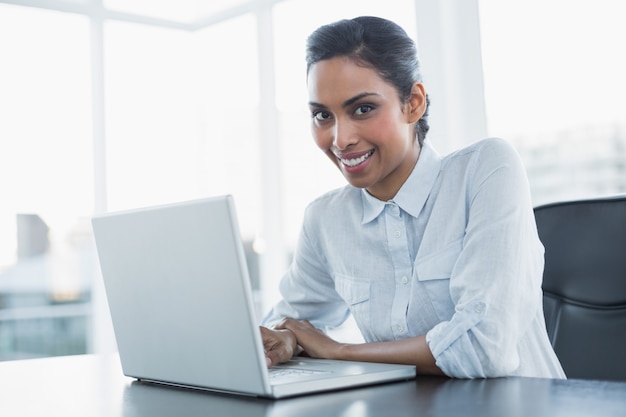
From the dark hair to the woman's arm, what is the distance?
1.69ft

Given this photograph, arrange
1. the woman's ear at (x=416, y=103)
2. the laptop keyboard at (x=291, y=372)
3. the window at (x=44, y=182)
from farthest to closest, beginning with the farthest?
the window at (x=44, y=182), the woman's ear at (x=416, y=103), the laptop keyboard at (x=291, y=372)

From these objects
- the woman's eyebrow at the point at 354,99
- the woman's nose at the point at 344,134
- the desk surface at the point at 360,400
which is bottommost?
the desk surface at the point at 360,400

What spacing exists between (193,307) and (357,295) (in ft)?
1.90

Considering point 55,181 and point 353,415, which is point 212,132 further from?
point 353,415

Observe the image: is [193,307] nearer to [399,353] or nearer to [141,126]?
[399,353]

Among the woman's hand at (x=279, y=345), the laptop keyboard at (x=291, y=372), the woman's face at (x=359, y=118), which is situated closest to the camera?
the laptop keyboard at (x=291, y=372)

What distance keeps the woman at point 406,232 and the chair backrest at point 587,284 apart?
0.25 feet

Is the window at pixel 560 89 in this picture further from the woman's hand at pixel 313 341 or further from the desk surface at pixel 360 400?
the desk surface at pixel 360 400

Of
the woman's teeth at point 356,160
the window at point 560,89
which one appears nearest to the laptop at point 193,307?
the woman's teeth at point 356,160

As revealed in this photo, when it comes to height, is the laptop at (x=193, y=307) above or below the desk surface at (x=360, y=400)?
above

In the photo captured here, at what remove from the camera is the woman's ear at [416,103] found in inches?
63.6

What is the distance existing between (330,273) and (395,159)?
1.04 feet

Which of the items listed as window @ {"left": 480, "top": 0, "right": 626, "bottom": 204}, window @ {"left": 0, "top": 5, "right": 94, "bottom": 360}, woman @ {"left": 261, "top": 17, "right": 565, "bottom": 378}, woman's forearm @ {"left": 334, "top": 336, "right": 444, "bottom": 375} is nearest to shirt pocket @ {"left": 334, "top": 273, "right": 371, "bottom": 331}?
woman @ {"left": 261, "top": 17, "right": 565, "bottom": 378}

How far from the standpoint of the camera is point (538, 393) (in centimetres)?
98
